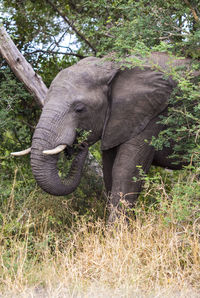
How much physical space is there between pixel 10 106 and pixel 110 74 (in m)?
1.60

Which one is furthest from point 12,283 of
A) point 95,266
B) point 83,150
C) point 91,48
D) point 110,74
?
point 91,48

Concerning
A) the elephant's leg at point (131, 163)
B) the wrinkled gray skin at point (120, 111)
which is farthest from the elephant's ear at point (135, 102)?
the elephant's leg at point (131, 163)

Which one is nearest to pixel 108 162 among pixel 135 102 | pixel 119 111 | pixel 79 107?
pixel 119 111

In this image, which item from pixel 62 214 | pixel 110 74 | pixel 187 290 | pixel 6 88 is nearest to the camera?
pixel 187 290

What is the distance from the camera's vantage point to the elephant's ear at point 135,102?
6648mm

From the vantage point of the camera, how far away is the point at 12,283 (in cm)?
491

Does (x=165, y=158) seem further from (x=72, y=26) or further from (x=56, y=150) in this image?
(x=72, y=26)

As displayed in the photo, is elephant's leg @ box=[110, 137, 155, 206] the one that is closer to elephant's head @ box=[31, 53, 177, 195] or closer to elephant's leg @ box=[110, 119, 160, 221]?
elephant's leg @ box=[110, 119, 160, 221]

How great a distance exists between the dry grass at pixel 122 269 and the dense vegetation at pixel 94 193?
13mm

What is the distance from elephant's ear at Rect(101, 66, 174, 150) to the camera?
6.65 meters

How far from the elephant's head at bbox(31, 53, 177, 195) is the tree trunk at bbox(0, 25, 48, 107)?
1.20 meters

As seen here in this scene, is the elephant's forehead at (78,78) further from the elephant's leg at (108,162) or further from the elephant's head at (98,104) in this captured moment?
the elephant's leg at (108,162)

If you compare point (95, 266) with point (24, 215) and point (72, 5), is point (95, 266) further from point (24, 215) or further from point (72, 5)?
point (72, 5)

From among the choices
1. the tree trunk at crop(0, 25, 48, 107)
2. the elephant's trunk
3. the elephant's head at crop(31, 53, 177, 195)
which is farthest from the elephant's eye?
the tree trunk at crop(0, 25, 48, 107)
